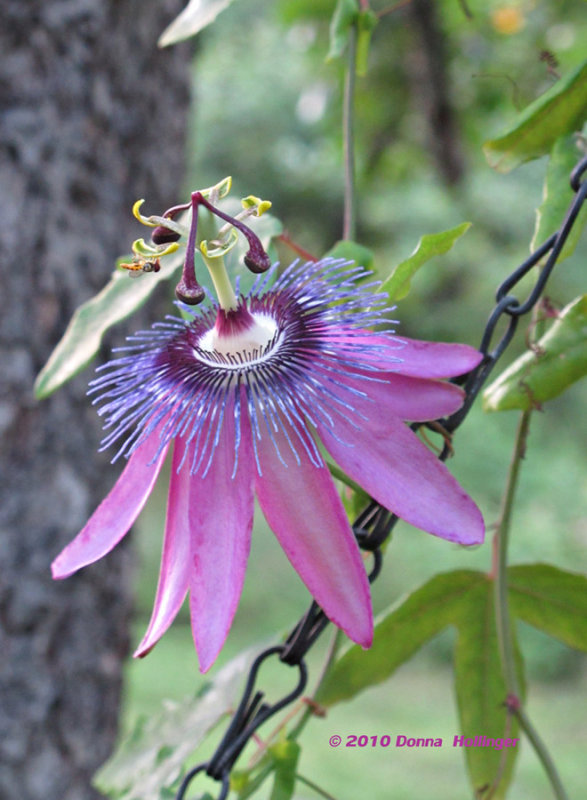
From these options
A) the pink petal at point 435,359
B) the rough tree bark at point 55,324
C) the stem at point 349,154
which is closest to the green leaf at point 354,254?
the stem at point 349,154

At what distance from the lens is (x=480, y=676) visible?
71 cm

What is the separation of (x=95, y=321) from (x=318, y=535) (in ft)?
0.97

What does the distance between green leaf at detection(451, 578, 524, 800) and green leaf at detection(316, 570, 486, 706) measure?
0.04 feet

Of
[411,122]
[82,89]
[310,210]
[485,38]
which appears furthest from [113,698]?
[310,210]

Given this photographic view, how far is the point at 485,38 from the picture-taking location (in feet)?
10.0

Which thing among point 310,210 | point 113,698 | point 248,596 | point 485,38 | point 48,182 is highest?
point 48,182

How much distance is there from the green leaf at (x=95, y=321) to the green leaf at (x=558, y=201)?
0.79 ft

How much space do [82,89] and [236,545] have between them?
92cm

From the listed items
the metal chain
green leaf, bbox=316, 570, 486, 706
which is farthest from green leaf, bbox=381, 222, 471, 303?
green leaf, bbox=316, 570, 486, 706

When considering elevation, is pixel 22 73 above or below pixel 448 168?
above

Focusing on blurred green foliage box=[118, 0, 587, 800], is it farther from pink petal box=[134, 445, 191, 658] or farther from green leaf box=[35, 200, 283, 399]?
pink petal box=[134, 445, 191, 658]

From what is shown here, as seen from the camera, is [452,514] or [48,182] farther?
[48,182]

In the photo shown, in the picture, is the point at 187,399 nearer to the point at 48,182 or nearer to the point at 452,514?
the point at 452,514

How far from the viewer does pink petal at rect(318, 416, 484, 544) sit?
1.40ft
